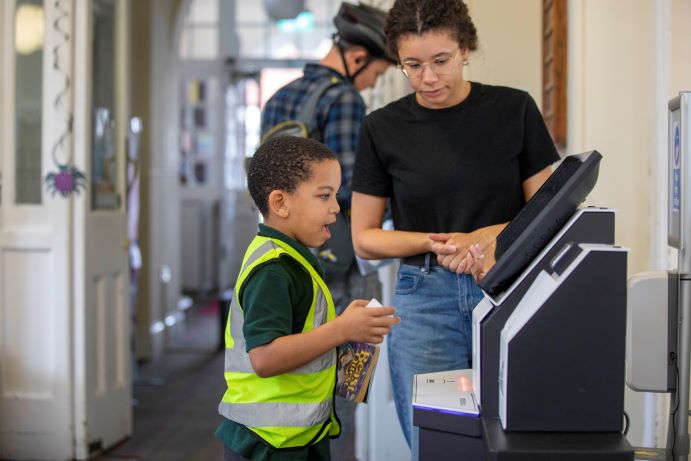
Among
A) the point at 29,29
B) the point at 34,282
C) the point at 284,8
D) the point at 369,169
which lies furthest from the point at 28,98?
→ the point at 284,8

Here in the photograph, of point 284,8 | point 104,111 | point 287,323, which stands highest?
point 284,8

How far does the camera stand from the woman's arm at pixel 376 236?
1.68 meters

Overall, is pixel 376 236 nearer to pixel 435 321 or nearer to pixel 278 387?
pixel 435 321

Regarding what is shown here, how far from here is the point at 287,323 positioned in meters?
1.42

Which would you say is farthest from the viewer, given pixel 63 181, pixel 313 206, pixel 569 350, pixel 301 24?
pixel 301 24

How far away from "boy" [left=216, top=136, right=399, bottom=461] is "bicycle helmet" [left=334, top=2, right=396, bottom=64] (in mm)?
950

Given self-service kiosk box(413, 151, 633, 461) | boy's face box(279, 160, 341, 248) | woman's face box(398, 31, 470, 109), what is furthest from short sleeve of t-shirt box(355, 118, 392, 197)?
self-service kiosk box(413, 151, 633, 461)

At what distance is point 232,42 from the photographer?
850 cm

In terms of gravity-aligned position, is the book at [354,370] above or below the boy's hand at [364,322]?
below

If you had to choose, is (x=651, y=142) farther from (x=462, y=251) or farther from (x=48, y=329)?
(x=48, y=329)

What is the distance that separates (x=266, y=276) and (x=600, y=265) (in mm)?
551

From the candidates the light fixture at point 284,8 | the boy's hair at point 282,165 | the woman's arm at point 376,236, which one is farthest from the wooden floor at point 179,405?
the light fixture at point 284,8

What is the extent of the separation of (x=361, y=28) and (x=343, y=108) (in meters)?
0.26

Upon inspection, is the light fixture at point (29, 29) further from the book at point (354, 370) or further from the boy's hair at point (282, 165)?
the book at point (354, 370)
